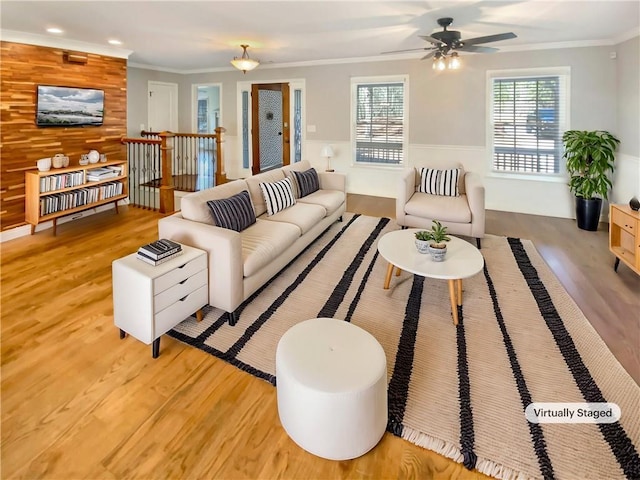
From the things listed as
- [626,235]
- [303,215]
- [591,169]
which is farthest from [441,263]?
[591,169]

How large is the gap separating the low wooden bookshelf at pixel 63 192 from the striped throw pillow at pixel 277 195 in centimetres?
277

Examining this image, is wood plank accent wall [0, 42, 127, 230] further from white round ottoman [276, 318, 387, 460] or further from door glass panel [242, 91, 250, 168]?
white round ottoman [276, 318, 387, 460]

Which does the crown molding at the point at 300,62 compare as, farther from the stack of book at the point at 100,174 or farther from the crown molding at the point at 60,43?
the stack of book at the point at 100,174

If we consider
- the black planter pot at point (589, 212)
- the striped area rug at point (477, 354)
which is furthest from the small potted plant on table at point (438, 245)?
the black planter pot at point (589, 212)

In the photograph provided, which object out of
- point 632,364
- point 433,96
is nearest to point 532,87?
point 433,96

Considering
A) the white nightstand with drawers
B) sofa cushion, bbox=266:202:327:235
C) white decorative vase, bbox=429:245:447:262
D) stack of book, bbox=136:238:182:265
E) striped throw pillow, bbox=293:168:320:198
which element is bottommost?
the white nightstand with drawers

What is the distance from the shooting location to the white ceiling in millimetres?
3539

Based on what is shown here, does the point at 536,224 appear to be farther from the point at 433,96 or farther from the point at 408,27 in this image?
the point at 408,27

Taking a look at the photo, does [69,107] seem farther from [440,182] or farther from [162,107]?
[440,182]

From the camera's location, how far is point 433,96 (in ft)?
19.9

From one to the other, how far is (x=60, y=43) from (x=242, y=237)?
13.4ft

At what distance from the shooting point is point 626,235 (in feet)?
11.3

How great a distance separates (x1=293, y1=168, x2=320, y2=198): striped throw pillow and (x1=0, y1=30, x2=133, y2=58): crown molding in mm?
3464

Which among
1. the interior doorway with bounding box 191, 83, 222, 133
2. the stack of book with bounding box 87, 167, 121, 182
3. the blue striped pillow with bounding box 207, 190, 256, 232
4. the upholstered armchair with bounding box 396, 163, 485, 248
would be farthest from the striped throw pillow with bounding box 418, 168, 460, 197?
the interior doorway with bounding box 191, 83, 222, 133
